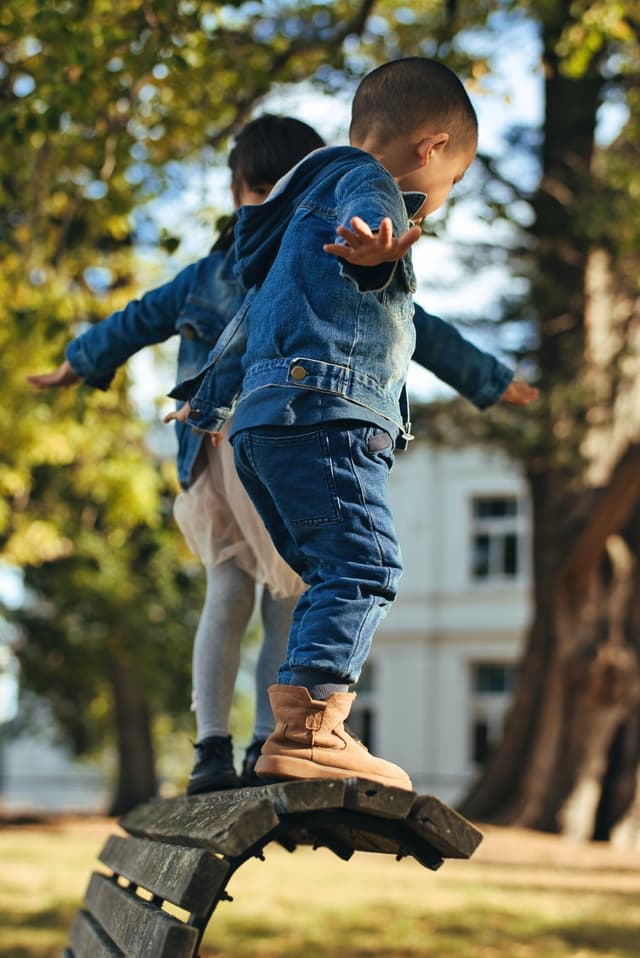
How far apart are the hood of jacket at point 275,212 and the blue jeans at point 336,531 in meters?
0.45

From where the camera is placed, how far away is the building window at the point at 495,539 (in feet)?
111

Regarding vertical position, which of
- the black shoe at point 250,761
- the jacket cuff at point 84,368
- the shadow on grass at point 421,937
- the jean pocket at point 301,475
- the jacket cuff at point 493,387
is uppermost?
the jacket cuff at point 84,368

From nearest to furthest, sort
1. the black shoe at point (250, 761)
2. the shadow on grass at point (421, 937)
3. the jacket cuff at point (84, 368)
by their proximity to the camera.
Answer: the black shoe at point (250, 761) → the jacket cuff at point (84, 368) → the shadow on grass at point (421, 937)

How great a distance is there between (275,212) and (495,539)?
104ft

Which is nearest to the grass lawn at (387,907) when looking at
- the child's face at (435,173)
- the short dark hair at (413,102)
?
the child's face at (435,173)

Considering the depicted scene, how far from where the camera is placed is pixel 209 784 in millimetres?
3053

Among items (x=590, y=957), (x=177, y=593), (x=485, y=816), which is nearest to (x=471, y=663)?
(x=177, y=593)

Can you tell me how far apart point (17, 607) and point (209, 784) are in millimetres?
18541

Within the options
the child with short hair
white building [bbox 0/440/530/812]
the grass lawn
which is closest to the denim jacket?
the child with short hair

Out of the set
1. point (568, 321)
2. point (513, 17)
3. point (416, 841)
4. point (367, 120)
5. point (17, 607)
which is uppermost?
point (513, 17)

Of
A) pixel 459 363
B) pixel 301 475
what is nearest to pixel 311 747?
pixel 301 475

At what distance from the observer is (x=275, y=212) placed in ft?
8.84

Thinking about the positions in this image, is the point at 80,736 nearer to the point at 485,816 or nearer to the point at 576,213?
the point at 485,816

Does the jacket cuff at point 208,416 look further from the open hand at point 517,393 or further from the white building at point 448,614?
the white building at point 448,614
